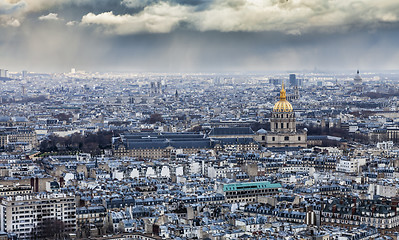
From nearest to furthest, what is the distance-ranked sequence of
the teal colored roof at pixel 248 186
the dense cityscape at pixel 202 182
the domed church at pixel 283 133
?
the dense cityscape at pixel 202 182, the teal colored roof at pixel 248 186, the domed church at pixel 283 133

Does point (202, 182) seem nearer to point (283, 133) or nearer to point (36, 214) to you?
point (36, 214)

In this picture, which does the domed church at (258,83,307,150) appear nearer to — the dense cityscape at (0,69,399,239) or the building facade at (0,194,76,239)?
the dense cityscape at (0,69,399,239)

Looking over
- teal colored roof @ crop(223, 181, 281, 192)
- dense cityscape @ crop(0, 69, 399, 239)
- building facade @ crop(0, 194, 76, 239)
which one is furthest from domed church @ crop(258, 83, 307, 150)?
building facade @ crop(0, 194, 76, 239)

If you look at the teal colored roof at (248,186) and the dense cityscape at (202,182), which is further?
the teal colored roof at (248,186)

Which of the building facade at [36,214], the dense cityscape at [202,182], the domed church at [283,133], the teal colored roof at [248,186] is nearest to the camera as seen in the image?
the dense cityscape at [202,182]

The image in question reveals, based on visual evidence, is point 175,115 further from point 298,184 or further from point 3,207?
point 3,207

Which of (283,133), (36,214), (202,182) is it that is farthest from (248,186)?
(283,133)

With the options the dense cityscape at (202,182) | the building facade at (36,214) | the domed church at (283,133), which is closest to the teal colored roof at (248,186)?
the dense cityscape at (202,182)

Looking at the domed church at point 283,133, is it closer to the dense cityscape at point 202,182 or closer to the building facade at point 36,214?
the dense cityscape at point 202,182
